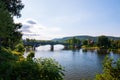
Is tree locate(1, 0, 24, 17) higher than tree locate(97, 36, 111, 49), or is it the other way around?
tree locate(1, 0, 24, 17)

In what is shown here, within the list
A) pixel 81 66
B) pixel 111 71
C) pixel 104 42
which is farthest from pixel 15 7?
pixel 104 42

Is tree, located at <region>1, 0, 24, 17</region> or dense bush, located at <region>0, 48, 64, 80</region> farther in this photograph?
tree, located at <region>1, 0, 24, 17</region>

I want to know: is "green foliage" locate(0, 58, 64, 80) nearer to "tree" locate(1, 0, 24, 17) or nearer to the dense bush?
the dense bush

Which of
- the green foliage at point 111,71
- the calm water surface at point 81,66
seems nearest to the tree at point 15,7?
the calm water surface at point 81,66

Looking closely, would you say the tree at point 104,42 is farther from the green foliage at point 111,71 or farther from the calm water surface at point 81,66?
the green foliage at point 111,71

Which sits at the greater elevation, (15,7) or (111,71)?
(15,7)

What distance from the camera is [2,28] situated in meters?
33.8

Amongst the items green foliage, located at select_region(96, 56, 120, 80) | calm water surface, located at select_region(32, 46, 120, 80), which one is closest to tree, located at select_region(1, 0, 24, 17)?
calm water surface, located at select_region(32, 46, 120, 80)

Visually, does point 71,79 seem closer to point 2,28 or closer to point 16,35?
point 16,35

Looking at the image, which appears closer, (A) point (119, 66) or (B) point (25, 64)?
(B) point (25, 64)

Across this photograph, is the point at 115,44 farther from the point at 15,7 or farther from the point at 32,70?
the point at 32,70

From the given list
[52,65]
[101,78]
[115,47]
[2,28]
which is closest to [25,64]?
[52,65]

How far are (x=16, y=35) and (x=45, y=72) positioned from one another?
38610 millimetres

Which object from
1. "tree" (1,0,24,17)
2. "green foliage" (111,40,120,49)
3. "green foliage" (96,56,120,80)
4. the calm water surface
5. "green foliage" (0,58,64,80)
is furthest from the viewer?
"green foliage" (111,40,120,49)
